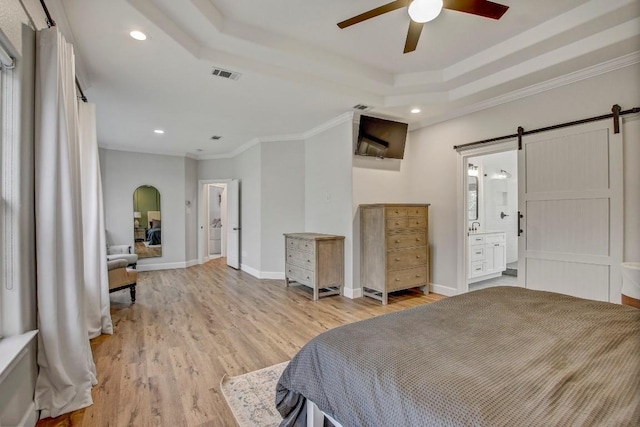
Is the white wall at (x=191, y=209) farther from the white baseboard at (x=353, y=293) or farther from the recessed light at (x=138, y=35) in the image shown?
the recessed light at (x=138, y=35)

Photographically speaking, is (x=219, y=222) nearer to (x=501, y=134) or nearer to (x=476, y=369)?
(x=501, y=134)

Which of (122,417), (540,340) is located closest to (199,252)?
(122,417)

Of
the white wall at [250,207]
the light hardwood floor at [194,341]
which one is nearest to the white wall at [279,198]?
the white wall at [250,207]

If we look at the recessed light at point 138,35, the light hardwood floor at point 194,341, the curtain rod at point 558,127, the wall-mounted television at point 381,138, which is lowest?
the light hardwood floor at point 194,341

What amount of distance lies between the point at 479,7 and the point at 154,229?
6.64 metres

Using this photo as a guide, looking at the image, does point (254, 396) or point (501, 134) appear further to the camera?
point (501, 134)

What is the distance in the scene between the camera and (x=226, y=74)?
3.04 metres

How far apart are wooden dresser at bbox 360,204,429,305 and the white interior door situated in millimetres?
3093

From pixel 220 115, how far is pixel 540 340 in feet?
14.1

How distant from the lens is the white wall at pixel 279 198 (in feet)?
17.6

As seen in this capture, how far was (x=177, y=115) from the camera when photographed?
4293mm

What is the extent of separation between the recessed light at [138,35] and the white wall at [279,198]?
3.12 meters

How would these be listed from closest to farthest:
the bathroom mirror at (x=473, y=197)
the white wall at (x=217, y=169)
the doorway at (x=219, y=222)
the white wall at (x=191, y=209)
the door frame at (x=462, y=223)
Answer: the door frame at (x=462, y=223), the bathroom mirror at (x=473, y=197), the doorway at (x=219, y=222), the white wall at (x=191, y=209), the white wall at (x=217, y=169)

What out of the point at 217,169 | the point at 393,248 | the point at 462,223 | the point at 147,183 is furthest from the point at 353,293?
the point at 147,183
